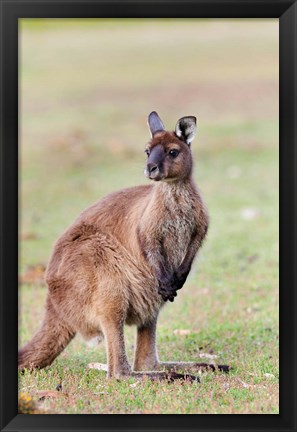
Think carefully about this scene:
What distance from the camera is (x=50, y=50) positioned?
28797 mm

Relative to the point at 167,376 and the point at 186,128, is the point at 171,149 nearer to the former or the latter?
the point at 186,128

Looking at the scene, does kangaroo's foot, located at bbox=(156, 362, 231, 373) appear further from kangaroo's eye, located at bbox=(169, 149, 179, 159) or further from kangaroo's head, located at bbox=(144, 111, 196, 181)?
kangaroo's eye, located at bbox=(169, 149, 179, 159)

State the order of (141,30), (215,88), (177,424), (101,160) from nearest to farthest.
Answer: (177,424) < (101,160) < (215,88) < (141,30)

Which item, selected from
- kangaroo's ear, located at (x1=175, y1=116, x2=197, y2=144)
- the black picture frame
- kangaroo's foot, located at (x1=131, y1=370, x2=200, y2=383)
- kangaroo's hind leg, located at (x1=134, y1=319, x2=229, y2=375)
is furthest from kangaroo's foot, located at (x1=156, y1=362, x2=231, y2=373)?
kangaroo's ear, located at (x1=175, y1=116, x2=197, y2=144)

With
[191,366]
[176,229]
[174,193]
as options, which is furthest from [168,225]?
[191,366]

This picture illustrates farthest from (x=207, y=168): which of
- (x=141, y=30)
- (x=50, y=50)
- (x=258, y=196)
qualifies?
(x=141, y=30)

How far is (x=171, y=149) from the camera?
585 centimetres

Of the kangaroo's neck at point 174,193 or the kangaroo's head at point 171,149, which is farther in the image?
the kangaroo's neck at point 174,193
